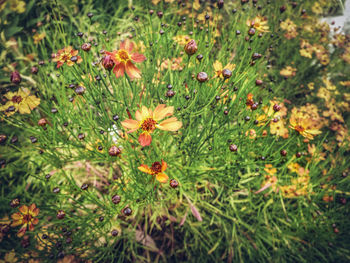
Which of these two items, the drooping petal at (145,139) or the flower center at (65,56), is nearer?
the drooping petal at (145,139)

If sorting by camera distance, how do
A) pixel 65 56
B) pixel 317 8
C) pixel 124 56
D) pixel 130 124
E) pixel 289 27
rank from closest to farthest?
pixel 130 124, pixel 124 56, pixel 65 56, pixel 289 27, pixel 317 8

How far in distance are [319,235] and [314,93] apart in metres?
1.47

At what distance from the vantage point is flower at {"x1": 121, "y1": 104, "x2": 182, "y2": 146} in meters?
0.81

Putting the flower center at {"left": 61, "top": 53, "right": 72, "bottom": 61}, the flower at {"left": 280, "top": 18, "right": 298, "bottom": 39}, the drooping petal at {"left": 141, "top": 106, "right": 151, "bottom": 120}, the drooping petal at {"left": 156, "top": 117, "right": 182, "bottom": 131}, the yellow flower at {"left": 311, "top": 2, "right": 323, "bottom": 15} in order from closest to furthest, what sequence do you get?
the drooping petal at {"left": 156, "top": 117, "right": 182, "bottom": 131}
the drooping petal at {"left": 141, "top": 106, "right": 151, "bottom": 120}
the flower center at {"left": 61, "top": 53, "right": 72, "bottom": 61}
the flower at {"left": 280, "top": 18, "right": 298, "bottom": 39}
the yellow flower at {"left": 311, "top": 2, "right": 323, "bottom": 15}

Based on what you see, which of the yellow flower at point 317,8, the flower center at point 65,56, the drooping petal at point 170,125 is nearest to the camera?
the drooping petal at point 170,125

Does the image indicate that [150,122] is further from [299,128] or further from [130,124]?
[299,128]

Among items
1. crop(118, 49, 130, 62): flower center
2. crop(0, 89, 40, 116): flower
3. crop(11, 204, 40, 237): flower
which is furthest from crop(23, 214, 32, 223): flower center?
crop(118, 49, 130, 62): flower center

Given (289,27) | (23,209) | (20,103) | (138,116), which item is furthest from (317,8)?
(23,209)

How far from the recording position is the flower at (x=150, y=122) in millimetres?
810

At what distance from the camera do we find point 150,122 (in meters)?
0.92

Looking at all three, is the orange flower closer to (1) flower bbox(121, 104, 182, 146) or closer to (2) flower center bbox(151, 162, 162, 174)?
(1) flower bbox(121, 104, 182, 146)

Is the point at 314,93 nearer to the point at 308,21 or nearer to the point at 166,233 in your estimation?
the point at 308,21

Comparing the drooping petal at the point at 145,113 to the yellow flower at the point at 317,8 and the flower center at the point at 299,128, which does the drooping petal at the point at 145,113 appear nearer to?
the flower center at the point at 299,128

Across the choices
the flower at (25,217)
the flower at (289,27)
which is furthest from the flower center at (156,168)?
the flower at (289,27)
